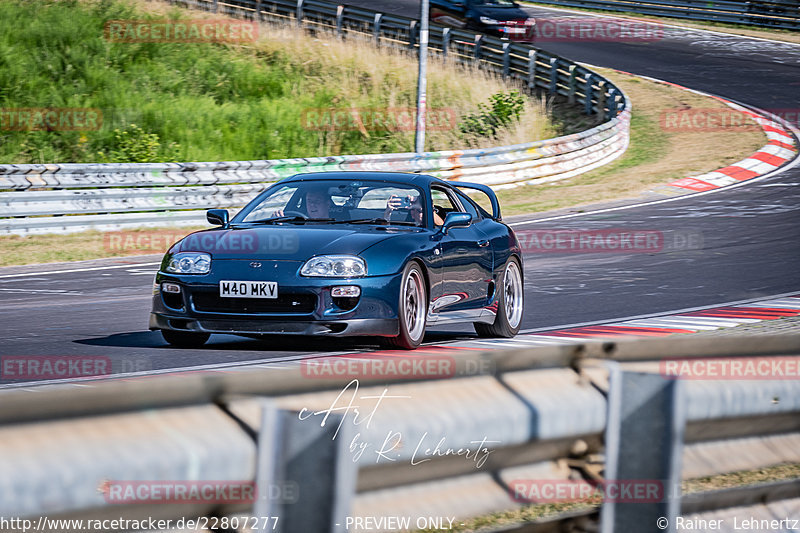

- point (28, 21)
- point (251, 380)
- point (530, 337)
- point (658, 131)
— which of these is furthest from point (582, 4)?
point (251, 380)

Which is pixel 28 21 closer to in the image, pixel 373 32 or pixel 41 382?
pixel 373 32

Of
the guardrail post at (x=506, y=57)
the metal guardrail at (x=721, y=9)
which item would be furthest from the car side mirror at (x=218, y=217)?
the metal guardrail at (x=721, y=9)

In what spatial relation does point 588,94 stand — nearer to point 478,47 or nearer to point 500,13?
point 478,47

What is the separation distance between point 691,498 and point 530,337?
5.84 metres

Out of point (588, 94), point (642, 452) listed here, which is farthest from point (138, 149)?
point (642, 452)

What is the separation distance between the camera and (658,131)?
28.8 metres

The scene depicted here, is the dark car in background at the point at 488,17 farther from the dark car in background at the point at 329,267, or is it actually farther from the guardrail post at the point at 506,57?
the dark car in background at the point at 329,267

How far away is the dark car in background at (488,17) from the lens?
1383 inches

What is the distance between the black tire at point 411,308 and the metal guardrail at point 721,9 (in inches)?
1557

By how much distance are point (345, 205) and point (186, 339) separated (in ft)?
5.34

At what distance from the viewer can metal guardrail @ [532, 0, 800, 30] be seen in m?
44.0

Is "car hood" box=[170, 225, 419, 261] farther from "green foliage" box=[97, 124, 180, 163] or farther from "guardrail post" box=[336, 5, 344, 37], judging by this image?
"guardrail post" box=[336, 5, 344, 37]

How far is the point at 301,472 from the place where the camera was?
289 cm

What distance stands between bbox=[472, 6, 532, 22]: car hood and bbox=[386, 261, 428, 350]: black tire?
1102 inches
